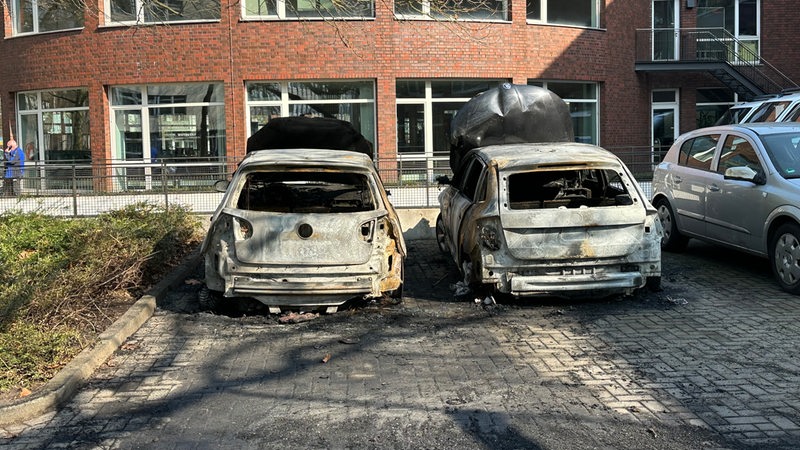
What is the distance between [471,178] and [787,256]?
348 centimetres

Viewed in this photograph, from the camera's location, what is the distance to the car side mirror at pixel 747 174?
793cm

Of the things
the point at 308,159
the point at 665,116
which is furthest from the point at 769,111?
the point at 308,159

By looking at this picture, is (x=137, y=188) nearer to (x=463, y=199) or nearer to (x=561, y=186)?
(x=463, y=199)

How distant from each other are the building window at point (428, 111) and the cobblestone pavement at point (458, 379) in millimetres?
12693

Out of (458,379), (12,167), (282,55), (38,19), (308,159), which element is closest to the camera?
(458,379)

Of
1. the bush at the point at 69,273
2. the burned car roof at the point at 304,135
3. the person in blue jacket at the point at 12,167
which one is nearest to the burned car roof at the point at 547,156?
the burned car roof at the point at 304,135

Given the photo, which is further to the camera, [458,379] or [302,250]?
[302,250]

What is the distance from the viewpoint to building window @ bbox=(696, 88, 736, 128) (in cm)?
2386

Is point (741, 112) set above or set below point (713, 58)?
below

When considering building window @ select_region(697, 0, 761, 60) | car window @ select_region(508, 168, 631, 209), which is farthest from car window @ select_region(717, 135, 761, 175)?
building window @ select_region(697, 0, 761, 60)

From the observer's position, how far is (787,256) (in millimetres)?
7559

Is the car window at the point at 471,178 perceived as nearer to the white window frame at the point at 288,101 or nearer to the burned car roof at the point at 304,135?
the burned car roof at the point at 304,135

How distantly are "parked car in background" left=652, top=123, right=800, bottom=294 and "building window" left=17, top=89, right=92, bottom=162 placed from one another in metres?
16.2

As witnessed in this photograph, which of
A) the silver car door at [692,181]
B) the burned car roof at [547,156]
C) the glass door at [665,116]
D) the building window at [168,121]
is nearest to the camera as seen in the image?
the burned car roof at [547,156]
